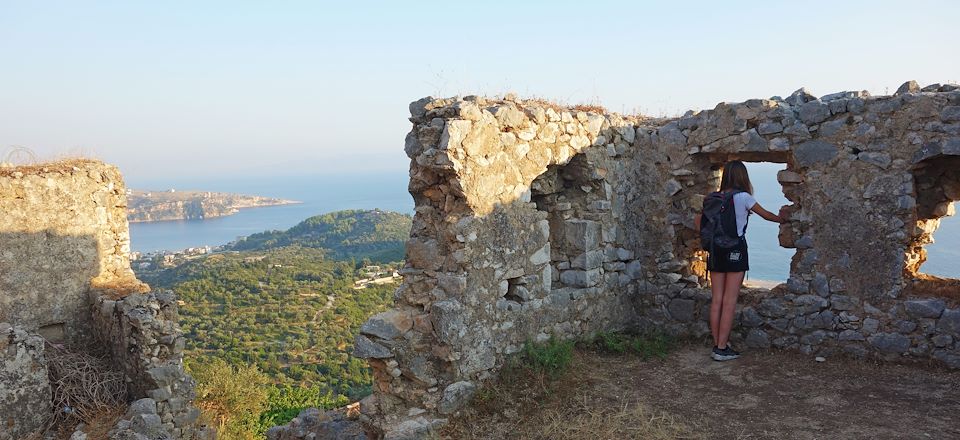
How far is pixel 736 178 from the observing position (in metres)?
5.23

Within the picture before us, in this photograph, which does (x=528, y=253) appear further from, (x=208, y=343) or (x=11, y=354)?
(x=208, y=343)

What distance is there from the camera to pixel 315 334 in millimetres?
18281

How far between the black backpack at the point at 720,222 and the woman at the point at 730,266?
0.03 metres

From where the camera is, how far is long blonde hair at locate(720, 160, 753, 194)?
17.1 ft

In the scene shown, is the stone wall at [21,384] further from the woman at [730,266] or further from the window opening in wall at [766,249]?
the window opening in wall at [766,249]

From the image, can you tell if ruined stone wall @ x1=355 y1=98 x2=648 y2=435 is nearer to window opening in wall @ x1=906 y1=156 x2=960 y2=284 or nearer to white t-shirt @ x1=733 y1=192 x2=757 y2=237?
white t-shirt @ x1=733 y1=192 x2=757 y2=237

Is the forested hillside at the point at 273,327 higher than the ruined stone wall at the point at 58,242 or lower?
lower

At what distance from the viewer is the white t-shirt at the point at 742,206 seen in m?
5.14

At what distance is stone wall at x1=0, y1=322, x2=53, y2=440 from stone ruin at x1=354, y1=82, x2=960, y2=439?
13.0 ft

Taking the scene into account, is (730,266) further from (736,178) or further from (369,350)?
(369,350)

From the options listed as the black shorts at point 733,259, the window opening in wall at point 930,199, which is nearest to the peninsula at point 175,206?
the black shorts at point 733,259

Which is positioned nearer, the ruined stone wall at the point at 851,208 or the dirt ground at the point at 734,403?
the dirt ground at the point at 734,403

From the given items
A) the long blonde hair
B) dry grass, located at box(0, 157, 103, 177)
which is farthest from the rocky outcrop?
dry grass, located at box(0, 157, 103, 177)

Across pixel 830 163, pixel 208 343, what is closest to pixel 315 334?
pixel 208 343
